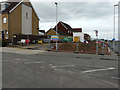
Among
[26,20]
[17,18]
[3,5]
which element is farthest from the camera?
[26,20]

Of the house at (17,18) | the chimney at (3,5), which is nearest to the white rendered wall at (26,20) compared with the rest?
the house at (17,18)

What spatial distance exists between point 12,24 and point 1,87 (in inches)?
999

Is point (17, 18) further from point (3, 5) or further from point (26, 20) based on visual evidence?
point (3, 5)

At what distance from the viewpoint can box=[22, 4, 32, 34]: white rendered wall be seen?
30.6m

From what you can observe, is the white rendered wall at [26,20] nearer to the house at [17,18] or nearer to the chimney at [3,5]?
the house at [17,18]

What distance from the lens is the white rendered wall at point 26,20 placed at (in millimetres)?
30600

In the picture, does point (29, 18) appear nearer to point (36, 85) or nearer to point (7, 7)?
point (7, 7)

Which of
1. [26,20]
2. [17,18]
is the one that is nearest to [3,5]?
[17,18]

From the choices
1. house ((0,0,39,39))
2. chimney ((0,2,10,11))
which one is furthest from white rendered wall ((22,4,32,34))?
chimney ((0,2,10,11))

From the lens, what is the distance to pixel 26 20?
1239 inches

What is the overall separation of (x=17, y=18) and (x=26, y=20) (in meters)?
3.06

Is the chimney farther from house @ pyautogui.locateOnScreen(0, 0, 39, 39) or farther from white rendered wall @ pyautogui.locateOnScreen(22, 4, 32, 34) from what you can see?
white rendered wall @ pyautogui.locateOnScreen(22, 4, 32, 34)

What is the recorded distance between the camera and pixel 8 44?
23766 millimetres

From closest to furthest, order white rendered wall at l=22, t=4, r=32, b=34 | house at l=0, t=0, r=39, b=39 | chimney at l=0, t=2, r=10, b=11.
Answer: house at l=0, t=0, r=39, b=39 < chimney at l=0, t=2, r=10, b=11 < white rendered wall at l=22, t=4, r=32, b=34
